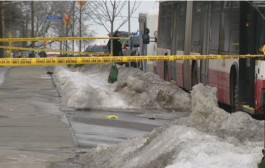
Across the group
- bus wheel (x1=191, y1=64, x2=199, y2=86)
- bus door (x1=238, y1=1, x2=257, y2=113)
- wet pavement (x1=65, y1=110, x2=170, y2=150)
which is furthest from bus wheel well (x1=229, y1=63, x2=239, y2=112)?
bus wheel (x1=191, y1=64, x2=199, y2=86)

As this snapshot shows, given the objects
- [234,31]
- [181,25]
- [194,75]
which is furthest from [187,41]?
[234,31]

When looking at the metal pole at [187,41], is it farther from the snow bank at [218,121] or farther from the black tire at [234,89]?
the snow bank at [218,121]

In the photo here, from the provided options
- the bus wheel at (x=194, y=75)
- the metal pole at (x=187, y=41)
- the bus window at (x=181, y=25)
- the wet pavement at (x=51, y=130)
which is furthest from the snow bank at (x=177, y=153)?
the bus window at (x=181, y=25)

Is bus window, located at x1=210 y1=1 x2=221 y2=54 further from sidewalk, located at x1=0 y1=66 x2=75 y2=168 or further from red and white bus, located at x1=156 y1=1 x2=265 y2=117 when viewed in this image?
sidewalk, located at x1=0 y1=66 x2=75 y2=168

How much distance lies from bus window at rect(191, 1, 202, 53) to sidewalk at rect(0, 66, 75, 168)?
3.72 metres

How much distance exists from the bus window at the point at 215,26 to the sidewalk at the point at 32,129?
372 cm

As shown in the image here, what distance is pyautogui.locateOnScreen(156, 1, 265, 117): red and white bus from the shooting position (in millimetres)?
13711

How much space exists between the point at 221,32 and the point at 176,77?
208 inches

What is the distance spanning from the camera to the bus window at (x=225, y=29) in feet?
50.2

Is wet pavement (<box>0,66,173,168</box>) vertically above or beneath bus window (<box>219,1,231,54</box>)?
beneath

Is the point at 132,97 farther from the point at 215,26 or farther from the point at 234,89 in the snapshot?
the point at 234,89

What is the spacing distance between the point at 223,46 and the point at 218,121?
6891 mm

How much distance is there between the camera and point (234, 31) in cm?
1465

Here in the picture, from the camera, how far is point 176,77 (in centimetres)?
2098
